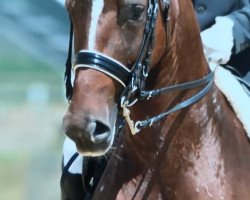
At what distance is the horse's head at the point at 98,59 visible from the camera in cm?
223

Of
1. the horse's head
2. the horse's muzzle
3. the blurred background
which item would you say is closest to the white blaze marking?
the horse's head

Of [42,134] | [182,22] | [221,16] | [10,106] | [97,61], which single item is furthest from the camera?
[10,106]

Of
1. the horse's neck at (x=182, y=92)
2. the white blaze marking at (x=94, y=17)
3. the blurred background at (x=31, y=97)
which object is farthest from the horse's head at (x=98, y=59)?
the blurred background at (x=31, y=97)

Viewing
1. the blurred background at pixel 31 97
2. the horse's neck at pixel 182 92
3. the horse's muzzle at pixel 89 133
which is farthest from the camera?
the blurred background at pixel 31 97

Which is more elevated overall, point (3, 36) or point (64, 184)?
point (64, 184)

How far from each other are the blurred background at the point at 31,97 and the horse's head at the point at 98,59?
11.0ft

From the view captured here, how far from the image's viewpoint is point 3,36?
6133mm

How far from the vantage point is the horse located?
7.54ft

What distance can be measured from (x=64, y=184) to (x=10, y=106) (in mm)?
3336

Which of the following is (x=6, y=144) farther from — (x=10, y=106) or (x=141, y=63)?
(x=141, y=63)

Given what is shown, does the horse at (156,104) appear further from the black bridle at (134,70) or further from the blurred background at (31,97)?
the blurred background at (31,97)

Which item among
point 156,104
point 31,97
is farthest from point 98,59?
point 31,97

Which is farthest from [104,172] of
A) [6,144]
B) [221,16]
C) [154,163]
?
[6,144]

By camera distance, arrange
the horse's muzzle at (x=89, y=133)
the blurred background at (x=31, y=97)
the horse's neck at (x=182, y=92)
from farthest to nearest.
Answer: the blurred background at (x=31, y=97)
the horse's neck at (x=182, y=92)
the horse's muzzle at (x=89, y=133)
